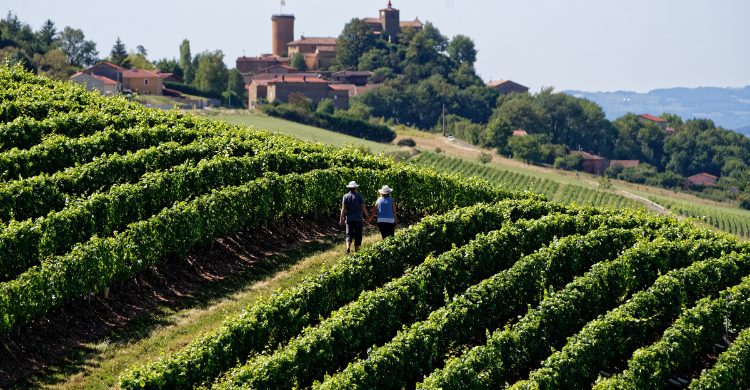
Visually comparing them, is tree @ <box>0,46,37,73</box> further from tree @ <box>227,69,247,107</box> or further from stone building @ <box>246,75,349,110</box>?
stone building @ <box>246,75,349,110</box>

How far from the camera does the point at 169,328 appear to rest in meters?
13.8

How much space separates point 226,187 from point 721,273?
13646 millimetres

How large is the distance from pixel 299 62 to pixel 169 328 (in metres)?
152

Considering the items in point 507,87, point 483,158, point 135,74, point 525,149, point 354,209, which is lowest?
point 525,149

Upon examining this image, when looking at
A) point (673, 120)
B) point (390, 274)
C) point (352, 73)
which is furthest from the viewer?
point (673, 120)

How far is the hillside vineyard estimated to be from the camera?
1189cm

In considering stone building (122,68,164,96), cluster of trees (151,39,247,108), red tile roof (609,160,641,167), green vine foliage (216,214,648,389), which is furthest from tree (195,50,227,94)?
green vine foliage (216,214,648,389)

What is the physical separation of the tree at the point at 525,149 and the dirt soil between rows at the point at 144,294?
353 ft

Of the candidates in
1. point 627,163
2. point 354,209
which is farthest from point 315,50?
point 354,209

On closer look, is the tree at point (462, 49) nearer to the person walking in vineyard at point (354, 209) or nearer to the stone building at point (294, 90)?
the stone building at point (294, 90)

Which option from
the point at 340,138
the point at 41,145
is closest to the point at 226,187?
the point at 41,145

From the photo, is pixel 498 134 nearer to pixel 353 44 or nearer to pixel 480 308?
pixel 353 44

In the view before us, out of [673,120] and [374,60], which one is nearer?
[374,60]

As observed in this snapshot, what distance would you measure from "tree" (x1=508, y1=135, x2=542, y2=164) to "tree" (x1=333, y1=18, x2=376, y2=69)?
57.9 metres
